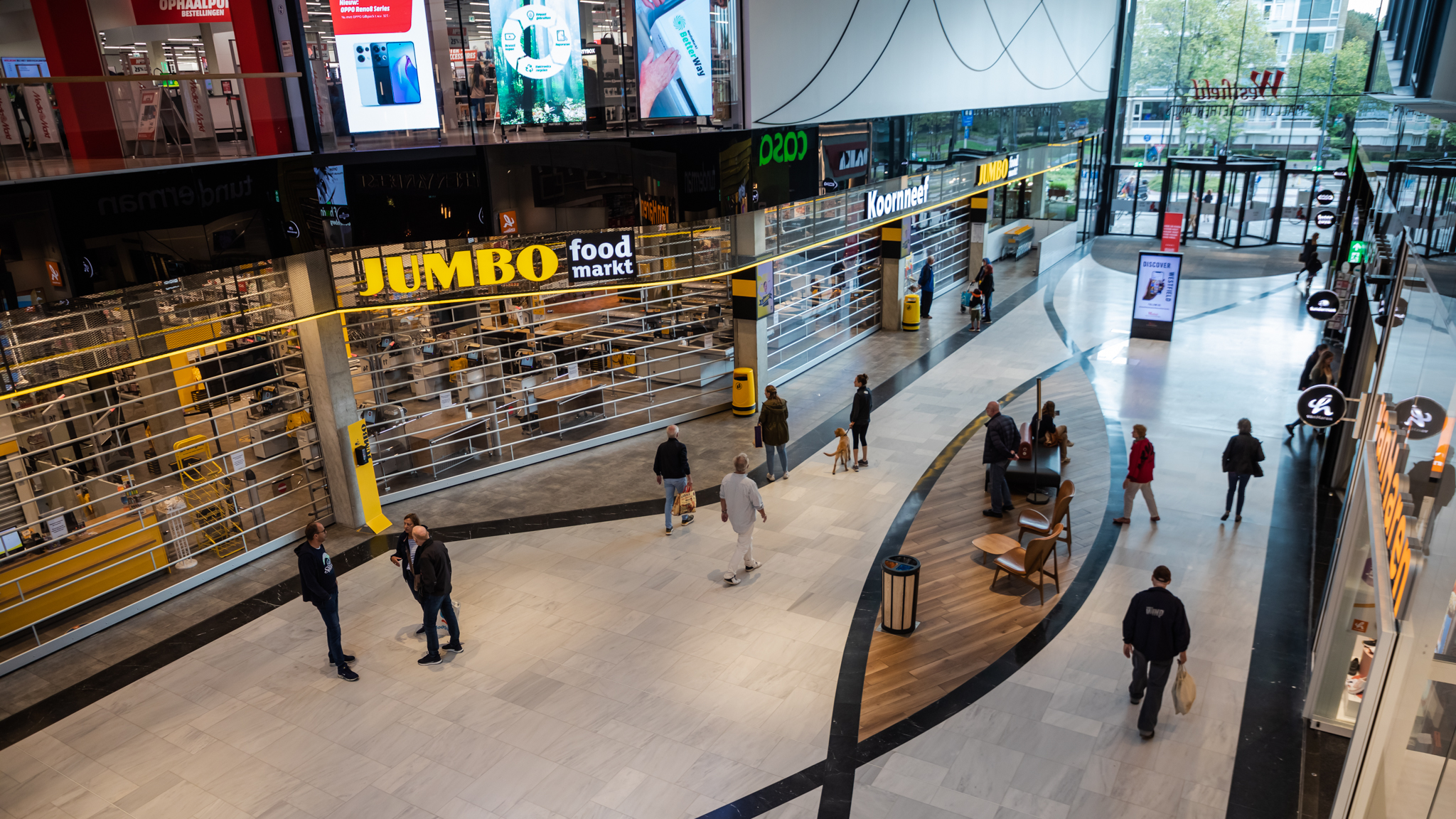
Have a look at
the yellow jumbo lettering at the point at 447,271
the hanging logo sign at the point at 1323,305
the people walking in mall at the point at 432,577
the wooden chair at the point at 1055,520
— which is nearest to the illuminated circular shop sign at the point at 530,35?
the yellow jumbo lettering at the point at 447,271

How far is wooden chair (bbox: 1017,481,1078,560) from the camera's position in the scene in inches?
379

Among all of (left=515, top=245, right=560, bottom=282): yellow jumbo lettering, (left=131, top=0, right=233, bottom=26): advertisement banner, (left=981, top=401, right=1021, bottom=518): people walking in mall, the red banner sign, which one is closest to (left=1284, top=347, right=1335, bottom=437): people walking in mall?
(left=981, top=401, right=1021, bottom=518): people walking in mall

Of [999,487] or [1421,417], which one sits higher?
[1421,417]

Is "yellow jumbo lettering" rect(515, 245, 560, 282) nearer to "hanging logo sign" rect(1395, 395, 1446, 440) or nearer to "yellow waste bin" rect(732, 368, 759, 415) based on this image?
"yellow waste bin" rect(732, 368, 759, 415)

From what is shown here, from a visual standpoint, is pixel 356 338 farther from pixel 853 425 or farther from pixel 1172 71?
pixel 1172 71

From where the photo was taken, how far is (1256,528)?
10.8 metres

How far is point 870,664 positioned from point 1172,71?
30.7 m

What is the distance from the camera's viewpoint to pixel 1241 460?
10.6 meters

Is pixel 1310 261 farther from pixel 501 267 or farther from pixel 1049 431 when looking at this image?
pixel 501 267

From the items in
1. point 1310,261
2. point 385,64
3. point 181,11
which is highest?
point 181,11

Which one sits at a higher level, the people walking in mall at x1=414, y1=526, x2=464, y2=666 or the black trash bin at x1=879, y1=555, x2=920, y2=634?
the people walking in mall at x1=414, y1=526, x2=464, y2=666

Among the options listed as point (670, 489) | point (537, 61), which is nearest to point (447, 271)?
point (537, 61)

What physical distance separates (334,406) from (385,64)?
4119 mm

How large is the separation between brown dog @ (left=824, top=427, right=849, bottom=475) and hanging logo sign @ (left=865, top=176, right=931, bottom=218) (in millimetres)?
5640
